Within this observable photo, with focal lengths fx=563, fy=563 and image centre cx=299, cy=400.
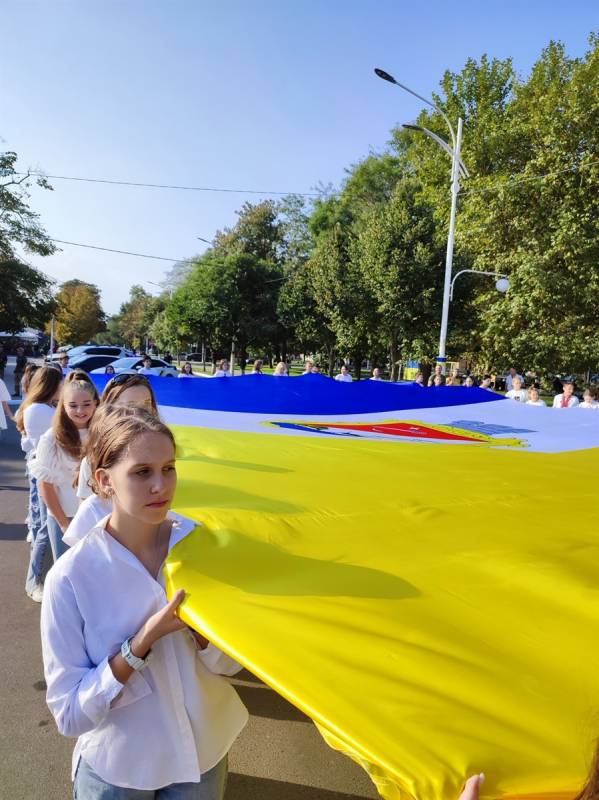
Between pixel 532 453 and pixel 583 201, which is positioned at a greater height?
pixel 583 201

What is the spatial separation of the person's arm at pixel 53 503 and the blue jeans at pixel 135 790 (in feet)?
6.52

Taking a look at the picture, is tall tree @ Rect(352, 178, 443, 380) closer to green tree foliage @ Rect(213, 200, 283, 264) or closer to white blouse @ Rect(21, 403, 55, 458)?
white blouse @ Rect(21, 403, 55, 458)

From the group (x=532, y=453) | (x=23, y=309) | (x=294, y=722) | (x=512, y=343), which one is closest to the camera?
(x=294, y=722)

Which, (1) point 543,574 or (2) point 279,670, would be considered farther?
(1) point 543,574

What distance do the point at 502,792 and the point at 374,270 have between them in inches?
885

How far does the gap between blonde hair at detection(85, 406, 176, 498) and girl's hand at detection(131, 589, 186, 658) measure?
44 cm

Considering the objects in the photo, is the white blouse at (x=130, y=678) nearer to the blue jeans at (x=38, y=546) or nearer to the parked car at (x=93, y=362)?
the blue jeans at (x=38, y=546)

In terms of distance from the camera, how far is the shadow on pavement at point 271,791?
8.64 ft

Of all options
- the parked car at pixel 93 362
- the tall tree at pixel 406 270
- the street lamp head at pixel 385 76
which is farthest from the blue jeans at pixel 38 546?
the parked car at pixel 93 362

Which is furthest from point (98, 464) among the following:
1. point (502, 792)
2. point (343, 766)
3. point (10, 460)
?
point (10, 460)

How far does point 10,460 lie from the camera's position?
9.36m

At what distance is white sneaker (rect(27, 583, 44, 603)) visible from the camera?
4.34m

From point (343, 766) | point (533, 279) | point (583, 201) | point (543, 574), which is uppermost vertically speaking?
point (583, 201)

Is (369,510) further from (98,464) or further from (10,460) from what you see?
(10,460)
